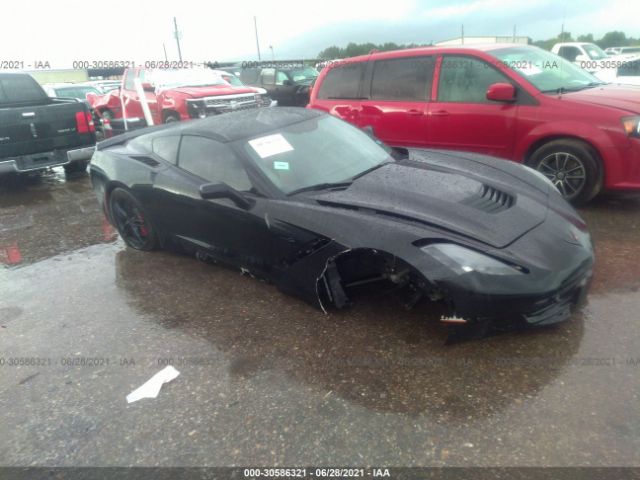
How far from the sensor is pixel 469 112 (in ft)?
16.6

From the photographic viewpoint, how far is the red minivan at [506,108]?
4.32 meters

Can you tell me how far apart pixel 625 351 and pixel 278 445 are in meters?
1.92

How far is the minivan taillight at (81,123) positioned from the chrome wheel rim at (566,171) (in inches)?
256

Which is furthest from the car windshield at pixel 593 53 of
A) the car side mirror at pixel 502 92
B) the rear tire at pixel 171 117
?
the rear tire at pixel 171 117

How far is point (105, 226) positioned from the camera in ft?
17.2

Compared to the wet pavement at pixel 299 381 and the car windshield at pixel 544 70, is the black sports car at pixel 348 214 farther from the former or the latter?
the car windshield at pixel 544 70

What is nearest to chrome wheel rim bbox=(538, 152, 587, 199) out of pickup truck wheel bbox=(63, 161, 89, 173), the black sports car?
the black sports car

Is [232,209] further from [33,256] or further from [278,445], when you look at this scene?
[33,256]

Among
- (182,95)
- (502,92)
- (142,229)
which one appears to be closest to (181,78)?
(182,95)

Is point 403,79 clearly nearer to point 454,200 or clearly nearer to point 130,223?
point 454,200

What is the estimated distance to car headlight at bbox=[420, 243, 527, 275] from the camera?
2318 mm

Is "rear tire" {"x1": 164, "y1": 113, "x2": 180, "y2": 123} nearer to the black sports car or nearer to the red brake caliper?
the black sports car

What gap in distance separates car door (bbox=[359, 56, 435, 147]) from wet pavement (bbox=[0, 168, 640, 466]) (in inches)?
102

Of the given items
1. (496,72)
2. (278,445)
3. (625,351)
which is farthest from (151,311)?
(496,72)
